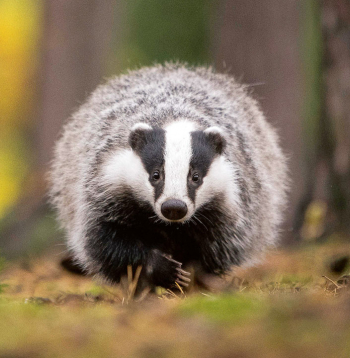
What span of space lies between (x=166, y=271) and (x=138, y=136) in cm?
92

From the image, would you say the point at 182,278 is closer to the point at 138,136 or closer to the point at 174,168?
the point at 174,168

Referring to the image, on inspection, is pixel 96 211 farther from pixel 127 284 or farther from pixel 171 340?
pixel 171 340

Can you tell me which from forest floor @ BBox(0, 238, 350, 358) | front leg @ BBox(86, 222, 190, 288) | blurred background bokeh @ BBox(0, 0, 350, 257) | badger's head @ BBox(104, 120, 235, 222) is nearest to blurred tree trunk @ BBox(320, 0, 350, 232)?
blurred background bokeh @ BBox(0, 0, 350, 257)

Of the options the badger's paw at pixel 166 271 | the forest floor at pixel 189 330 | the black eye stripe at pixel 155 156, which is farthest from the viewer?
the badger's paw at pixel 166 271

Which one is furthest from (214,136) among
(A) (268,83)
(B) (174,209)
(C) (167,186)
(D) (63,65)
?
(D) (63,65)

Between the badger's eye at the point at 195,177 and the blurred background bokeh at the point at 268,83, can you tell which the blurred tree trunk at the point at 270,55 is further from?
the badger's eye at the point at 195,177

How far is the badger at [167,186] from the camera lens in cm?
394

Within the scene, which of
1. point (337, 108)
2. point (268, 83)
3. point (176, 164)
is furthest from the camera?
point (268, 83)

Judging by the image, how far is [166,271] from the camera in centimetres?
417

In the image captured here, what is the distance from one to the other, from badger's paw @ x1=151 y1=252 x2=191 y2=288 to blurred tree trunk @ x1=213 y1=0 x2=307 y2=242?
3.64 metres

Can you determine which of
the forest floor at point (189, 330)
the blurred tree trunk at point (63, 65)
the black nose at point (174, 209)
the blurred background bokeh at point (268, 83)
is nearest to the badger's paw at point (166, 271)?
the black nose at point (174, 209)

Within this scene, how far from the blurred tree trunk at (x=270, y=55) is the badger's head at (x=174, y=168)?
365 cm

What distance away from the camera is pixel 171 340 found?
2041 mm

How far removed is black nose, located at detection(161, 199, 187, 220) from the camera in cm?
370
